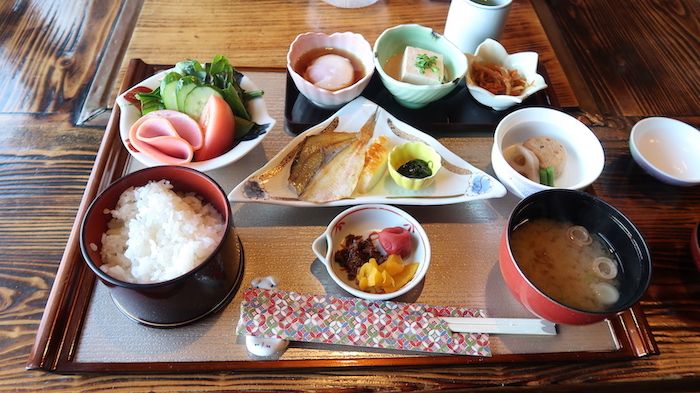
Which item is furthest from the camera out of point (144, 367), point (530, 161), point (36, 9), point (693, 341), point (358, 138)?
point (36, 9)

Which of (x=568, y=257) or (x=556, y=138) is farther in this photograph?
(x=556, y=138)

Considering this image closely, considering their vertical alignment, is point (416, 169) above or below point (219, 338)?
above

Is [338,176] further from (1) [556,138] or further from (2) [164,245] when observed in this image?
(1) [556,138]

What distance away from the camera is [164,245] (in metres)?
1.04

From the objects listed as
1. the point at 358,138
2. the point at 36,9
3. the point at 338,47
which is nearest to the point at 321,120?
the point at 358,138

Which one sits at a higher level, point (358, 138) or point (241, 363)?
point (358, 138)

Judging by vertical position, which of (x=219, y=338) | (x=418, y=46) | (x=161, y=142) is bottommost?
(x=219, y=338)

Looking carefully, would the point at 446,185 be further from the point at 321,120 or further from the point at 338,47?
the point at 338,47

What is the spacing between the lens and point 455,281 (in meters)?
1.20

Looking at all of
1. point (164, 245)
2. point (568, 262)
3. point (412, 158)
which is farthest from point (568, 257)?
point (164, 245)

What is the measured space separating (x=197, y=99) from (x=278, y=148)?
319 mm

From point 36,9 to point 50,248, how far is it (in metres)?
1.49

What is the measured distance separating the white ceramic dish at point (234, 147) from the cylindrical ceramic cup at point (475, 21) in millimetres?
912

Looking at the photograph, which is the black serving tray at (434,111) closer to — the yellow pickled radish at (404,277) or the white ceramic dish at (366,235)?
the white ceramic dish at (366,235)
